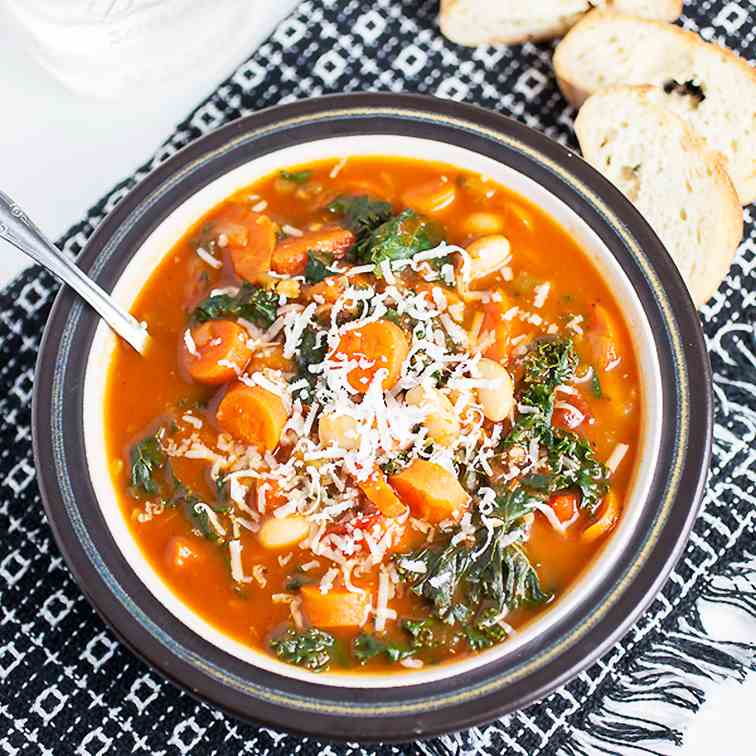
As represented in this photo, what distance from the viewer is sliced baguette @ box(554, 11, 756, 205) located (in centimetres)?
444

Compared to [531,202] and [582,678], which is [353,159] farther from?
[582,678]

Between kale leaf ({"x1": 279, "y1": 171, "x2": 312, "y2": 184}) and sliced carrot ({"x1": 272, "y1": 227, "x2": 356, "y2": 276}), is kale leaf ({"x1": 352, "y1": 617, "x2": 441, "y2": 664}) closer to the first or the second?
sliced carrot ({"x1": 272, "y1": 227, "x2": 356, "y2": 276})

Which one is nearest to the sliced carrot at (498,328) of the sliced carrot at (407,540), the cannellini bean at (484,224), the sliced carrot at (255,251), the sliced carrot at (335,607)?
the cannellini bean at (484,224)

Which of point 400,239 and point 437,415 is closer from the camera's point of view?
point 437,415

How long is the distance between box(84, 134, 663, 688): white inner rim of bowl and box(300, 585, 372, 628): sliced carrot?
161 mm

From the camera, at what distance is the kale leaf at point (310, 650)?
3633 mm

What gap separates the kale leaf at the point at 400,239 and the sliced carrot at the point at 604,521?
1.03 m

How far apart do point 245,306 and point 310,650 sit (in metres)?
1.13

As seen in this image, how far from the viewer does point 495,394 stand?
146 inches

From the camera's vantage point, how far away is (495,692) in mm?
3551

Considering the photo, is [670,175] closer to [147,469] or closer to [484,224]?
[484,224]

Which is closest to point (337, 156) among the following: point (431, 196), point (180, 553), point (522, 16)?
point (431, 196)

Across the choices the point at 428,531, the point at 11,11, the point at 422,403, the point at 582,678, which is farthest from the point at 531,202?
the point at 11,11

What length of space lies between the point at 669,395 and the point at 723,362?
59 cm
